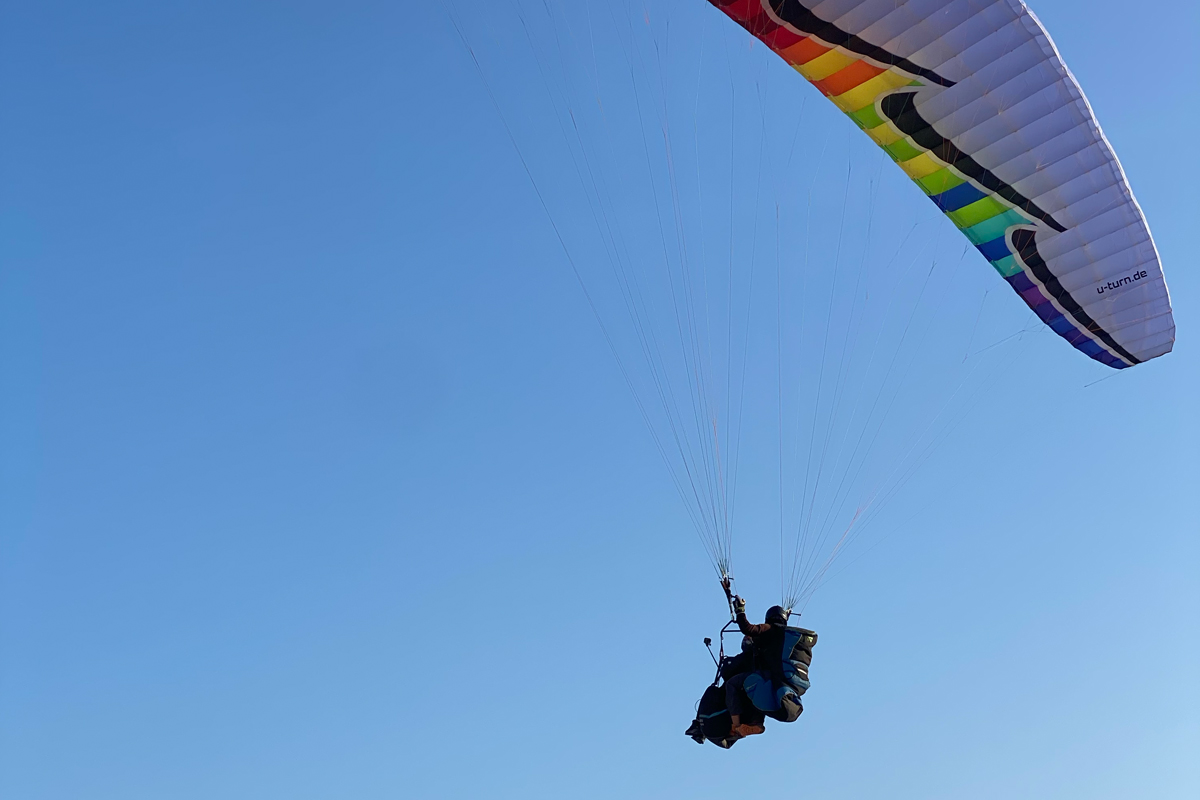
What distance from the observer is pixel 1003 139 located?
12.4 metres

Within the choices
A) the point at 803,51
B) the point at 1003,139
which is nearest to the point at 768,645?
the point at 1003,139

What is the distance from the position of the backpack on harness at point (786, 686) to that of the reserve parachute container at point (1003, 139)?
16.0ft

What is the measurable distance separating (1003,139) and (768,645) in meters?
5.28

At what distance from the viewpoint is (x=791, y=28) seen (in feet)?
39.0

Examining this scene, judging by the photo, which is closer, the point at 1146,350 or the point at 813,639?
the point at 813,639

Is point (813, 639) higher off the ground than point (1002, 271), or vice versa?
point (1002, 271)

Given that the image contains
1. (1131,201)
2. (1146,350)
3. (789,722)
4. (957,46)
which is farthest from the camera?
(1146,350)

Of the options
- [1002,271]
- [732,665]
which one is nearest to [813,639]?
[732,665]

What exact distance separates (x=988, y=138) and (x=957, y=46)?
1.05m

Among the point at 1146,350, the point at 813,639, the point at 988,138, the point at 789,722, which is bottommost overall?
the point at 789,722

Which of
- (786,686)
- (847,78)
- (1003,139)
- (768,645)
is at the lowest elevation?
(786,686)

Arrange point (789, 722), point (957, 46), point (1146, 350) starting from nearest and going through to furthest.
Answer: point (789, 722)
point (957, 46)
point (1146, 350)

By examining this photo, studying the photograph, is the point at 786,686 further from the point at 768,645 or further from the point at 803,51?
the point at 803,51

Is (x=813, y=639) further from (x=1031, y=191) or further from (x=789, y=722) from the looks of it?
(x=1031, y=191)
